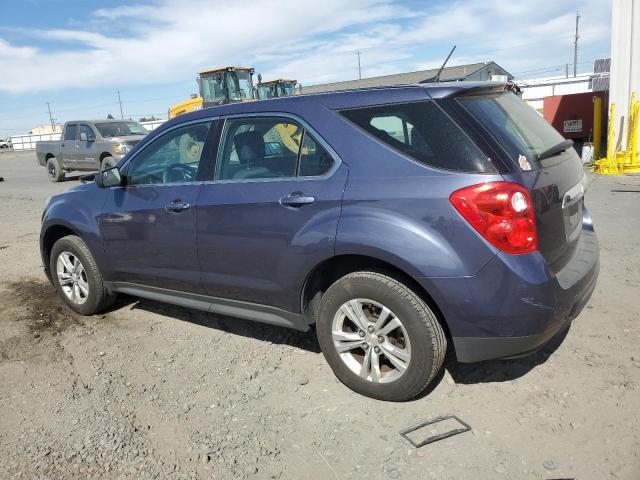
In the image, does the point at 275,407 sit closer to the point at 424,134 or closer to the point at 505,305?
the point at 505,305

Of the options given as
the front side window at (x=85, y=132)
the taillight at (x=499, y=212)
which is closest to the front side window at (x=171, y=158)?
the taillight at (x=499, y=212)

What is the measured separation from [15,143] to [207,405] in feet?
200

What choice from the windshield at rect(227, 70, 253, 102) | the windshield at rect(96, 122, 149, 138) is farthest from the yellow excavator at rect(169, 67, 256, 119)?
the windshield at rect(96, 122, 149, 138)

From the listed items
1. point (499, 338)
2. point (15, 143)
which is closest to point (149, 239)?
point (499, 338)

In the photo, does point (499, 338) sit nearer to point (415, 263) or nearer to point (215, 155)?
point (415, 263)

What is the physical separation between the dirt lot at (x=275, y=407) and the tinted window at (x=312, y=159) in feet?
4.34

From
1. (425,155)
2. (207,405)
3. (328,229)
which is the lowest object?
(207,405)

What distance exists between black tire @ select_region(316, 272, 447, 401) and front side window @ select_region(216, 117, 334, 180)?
2.32ft

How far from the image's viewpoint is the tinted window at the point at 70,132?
16812 millimetres

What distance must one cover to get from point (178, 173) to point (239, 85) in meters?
17.2

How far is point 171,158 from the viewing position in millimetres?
4168

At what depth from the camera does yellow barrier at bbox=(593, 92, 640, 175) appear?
11.9 meters

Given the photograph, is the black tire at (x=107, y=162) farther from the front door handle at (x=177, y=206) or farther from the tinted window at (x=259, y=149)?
the tinted window at (x=259, y=149)

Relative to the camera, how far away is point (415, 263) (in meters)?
2.84
